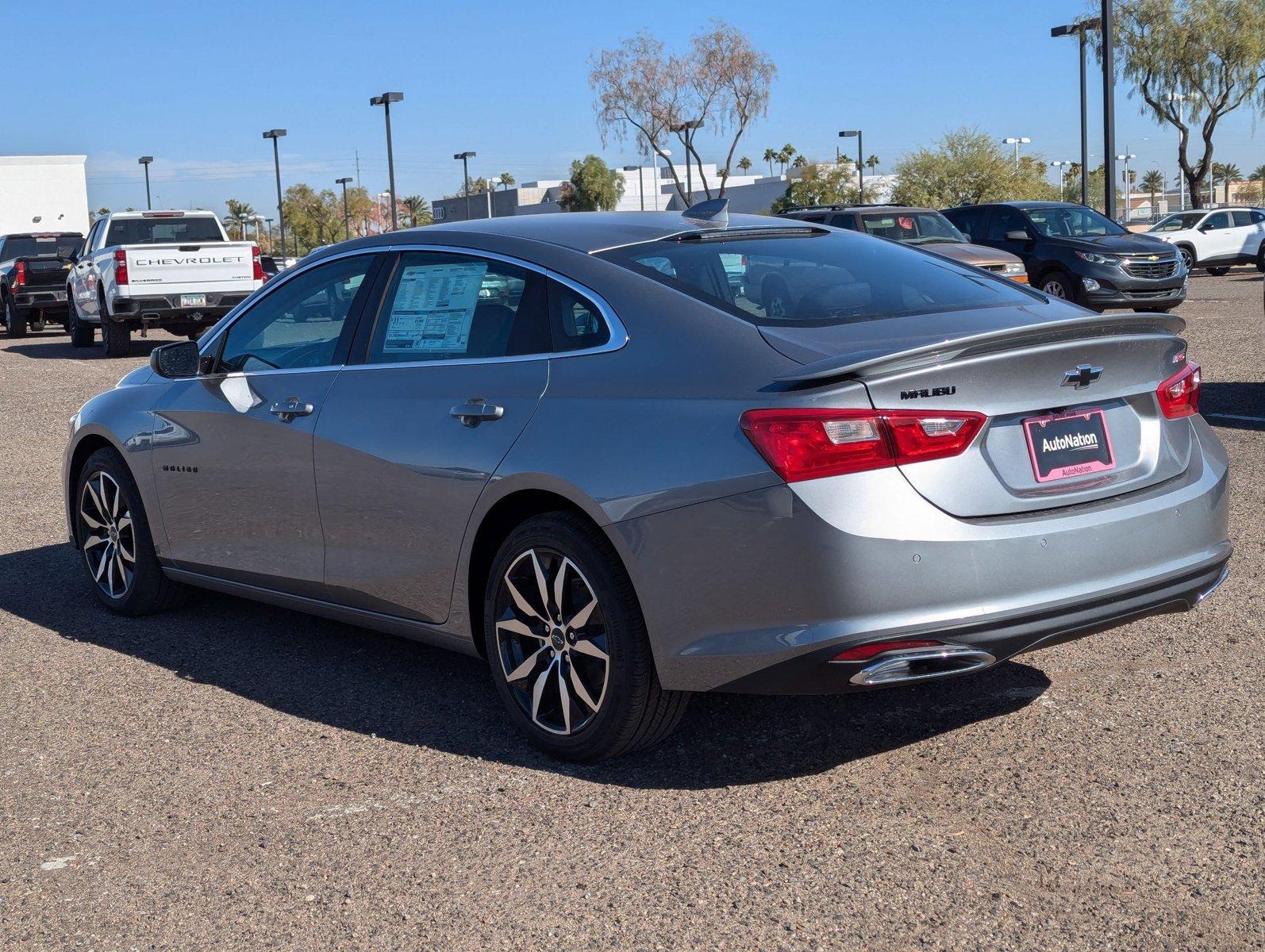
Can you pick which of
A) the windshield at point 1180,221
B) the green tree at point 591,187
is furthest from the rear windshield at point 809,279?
the green tree at point 591,187

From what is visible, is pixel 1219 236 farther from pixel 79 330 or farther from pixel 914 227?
pixel 79 330

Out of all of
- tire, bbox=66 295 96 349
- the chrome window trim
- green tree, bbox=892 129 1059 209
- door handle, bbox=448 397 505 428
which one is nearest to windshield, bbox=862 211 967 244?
tire, bbox=66 295 96 349

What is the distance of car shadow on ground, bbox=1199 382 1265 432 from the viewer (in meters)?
10.0

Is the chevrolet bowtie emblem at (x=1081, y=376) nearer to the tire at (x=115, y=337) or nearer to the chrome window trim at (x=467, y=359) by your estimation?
the chrome window trim at (x=467, y=359)

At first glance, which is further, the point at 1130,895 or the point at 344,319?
the point at 344,319

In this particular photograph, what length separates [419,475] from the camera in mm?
4406

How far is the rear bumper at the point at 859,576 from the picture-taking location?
136 inches

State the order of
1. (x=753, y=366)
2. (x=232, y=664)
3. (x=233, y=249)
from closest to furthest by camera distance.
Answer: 1. (x=753, y=366)
2. (x=232, y=664)
3. (x=233, y=249)

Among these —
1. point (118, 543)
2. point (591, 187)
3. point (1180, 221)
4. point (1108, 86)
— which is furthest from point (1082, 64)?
point (591, 187)

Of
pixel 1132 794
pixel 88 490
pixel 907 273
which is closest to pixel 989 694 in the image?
pixel 1132 794

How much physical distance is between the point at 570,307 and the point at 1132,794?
2062 mm

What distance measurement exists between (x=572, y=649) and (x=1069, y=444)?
1479 mm

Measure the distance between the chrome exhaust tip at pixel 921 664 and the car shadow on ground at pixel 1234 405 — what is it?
6862 millimetres

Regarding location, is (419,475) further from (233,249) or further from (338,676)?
(233,249)
